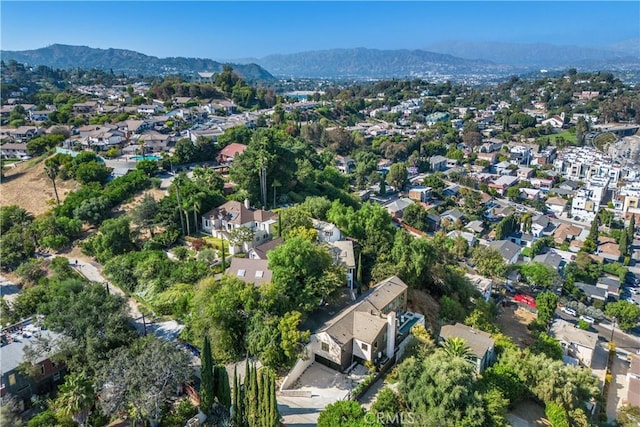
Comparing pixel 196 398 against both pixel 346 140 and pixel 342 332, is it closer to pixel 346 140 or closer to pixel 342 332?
pixel 342 332

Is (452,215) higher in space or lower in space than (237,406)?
lower

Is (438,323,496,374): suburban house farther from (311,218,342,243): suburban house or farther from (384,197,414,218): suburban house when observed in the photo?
(384,197,414,218): suburban house

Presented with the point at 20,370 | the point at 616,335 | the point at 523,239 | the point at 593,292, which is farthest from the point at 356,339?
the point at 523,239

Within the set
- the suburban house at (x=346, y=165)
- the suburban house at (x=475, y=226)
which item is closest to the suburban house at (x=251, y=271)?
the suburban house at (x=475, y=226)

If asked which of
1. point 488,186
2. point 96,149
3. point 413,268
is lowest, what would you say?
point 488,186

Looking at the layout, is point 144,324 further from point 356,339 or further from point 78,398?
point 356,339

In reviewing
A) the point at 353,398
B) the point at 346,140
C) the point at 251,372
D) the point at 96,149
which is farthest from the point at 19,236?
the point at 346,140
